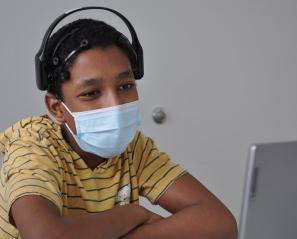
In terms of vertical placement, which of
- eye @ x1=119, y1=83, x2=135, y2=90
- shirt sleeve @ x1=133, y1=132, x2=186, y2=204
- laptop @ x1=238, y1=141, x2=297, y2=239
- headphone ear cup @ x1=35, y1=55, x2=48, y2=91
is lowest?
shirt sleeve @ x1=133, y1=132, x2=186, y2=204

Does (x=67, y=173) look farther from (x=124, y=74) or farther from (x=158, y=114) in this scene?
(x=158, y=114)

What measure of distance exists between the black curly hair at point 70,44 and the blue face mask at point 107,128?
91 millimetres

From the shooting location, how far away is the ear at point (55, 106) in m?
1.25

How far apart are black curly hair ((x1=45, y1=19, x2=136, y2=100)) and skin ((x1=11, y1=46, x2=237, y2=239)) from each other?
0.02 meters

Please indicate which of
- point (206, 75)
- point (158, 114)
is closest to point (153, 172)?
point (158, 114)

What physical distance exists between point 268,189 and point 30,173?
558 millimetres

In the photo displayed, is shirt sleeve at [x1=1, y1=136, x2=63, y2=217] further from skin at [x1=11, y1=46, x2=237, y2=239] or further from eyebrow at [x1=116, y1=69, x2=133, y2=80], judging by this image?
eyebrow at [x1=116, y1=69, x2=133, y2=80]

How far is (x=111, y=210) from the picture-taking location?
1.16 meters

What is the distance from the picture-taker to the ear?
4.11 ft

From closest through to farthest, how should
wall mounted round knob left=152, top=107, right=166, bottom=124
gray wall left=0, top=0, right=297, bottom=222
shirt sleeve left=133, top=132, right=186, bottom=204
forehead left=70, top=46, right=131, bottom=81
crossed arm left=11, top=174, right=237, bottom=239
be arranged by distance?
crossed arm left=11, top=174, right=237, bottom=239, forehead left=70, top=46, right=131, bottom=81, shirt sleeve left=133, top=132, right=186, bottom=204, gray wall left=0, top=0, right=297, bottom=222, wall mounted round knob left=152, top=107, right=166, bottom=124

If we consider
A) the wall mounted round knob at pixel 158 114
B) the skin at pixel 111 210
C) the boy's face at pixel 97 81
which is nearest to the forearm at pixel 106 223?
the skin at pixel 111 210

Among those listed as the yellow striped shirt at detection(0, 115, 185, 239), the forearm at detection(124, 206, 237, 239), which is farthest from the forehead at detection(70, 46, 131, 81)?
the forearm at detection(124, 206, 237, 239)

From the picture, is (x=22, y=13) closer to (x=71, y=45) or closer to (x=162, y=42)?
(x=162, y=42)

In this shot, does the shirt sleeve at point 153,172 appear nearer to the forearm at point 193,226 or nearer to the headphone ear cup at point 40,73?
the forearm at point 193,226
